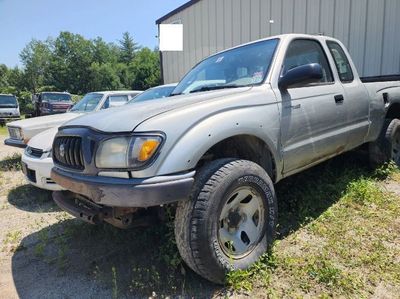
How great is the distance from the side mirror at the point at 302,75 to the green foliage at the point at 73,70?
5671 centimetres

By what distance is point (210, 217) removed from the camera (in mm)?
2336

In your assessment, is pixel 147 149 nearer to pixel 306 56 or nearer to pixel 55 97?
pixel 306 56

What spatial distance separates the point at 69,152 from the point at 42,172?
229 cm

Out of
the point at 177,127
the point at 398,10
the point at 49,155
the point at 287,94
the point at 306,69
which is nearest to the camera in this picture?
the point at 177,127

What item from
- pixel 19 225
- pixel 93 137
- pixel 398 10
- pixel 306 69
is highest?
pixel 398 10

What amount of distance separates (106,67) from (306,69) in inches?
2682

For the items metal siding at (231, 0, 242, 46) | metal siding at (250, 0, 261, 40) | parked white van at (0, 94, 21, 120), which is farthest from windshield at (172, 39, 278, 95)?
parked white van at (0, 94, 21, 120)

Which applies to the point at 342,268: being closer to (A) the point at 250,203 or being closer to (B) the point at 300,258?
(B) the point at 300,258

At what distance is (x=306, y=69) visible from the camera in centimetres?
289

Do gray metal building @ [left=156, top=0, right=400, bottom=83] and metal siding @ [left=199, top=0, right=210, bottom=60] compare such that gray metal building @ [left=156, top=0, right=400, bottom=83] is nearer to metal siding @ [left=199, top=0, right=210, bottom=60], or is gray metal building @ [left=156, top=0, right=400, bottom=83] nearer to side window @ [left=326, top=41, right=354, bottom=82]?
metal siding @ [left=199, top=0, right=210, bottom=60]

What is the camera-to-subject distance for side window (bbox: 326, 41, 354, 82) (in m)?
4.02

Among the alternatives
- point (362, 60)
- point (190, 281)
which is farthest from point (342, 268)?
point (362, 60)

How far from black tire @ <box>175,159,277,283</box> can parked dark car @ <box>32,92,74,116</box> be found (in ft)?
54.2

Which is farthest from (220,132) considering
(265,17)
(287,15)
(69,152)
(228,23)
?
(228,23)
